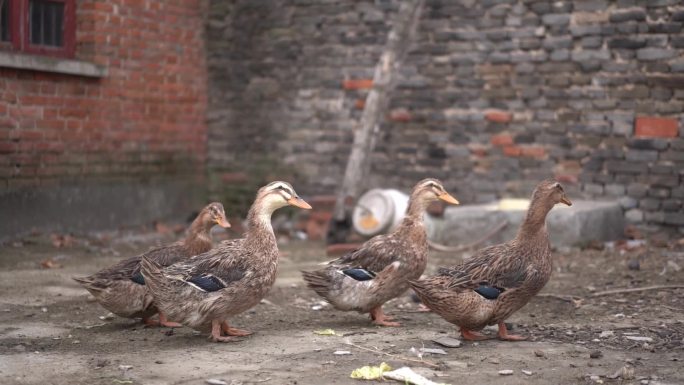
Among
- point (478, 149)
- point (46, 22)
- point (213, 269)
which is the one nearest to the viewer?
point (213, 269)

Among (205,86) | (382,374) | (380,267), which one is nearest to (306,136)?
(205,86)

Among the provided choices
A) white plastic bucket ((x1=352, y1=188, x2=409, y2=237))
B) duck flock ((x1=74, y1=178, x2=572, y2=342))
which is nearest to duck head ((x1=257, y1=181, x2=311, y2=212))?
duck flock ((x1=74, y1=178, x2=572, y2=342))

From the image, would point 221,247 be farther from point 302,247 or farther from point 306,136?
point 306,136

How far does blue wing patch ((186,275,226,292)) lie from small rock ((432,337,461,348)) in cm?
142

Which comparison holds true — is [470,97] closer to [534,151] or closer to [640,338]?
[534,151]

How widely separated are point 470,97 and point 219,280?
599 cm

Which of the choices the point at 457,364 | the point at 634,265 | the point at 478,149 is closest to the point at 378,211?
the point at 478,149

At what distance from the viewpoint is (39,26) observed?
1025cm

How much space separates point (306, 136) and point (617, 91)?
13.7ft

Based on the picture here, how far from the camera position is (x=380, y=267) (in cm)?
633

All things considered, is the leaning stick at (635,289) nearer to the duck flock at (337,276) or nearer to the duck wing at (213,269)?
the duck flock at (337,276)

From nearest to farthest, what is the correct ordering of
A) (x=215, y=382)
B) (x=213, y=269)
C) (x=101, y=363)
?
(x=215, y=382)
(x=101, y=363)
(x=213, y=269)

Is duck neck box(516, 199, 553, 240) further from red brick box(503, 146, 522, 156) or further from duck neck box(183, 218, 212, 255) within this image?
red brick box(503, 146, 522, 156)

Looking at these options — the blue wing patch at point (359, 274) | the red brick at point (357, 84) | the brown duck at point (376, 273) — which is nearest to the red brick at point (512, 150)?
the red brick at point (357, 84)
